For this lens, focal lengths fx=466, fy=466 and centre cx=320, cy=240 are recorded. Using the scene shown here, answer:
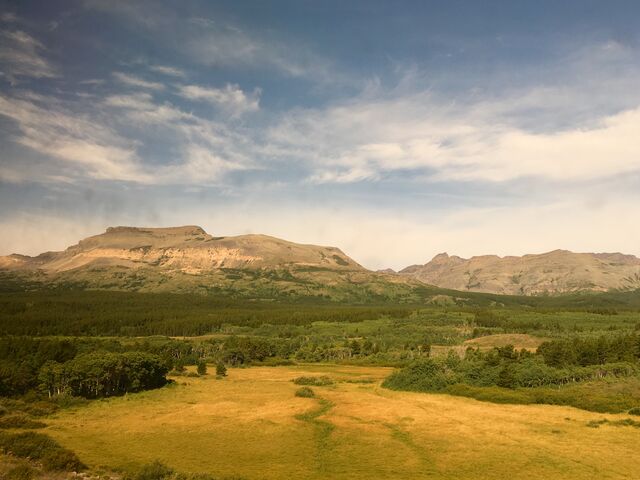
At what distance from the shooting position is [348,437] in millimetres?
64688

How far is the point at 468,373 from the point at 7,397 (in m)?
97.3

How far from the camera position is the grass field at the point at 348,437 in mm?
51531

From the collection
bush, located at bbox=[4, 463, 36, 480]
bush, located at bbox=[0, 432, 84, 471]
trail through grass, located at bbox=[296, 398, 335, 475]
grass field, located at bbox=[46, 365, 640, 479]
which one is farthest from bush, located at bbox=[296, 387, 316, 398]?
bush, located at bbox=[4, 463, 36, 480]

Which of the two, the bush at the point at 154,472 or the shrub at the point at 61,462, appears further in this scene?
the shrub at the point at 61,462

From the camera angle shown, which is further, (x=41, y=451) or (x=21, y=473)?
(x=41, y=451)

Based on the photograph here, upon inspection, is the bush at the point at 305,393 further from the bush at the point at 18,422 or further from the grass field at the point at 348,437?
the bush at the point at 18,422

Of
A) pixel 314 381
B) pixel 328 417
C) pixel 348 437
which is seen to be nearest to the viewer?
Answer: pixel 348 437

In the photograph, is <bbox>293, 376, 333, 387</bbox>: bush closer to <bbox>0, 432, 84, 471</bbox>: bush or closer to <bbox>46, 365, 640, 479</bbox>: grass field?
<bbox>46, 365, 640, 479</bbox>: grass field

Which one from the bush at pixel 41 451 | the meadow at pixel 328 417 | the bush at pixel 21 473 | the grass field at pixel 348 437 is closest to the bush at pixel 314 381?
the meadow at pixel 328 417

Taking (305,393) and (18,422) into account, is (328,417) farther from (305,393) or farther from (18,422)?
(18,422)

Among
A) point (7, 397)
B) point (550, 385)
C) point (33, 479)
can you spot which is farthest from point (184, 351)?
point (33, 479)

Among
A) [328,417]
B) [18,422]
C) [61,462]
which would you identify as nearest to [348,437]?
[328,417]

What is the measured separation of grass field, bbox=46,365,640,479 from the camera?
51.5 m

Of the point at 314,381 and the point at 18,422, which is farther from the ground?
the point at 18,422
